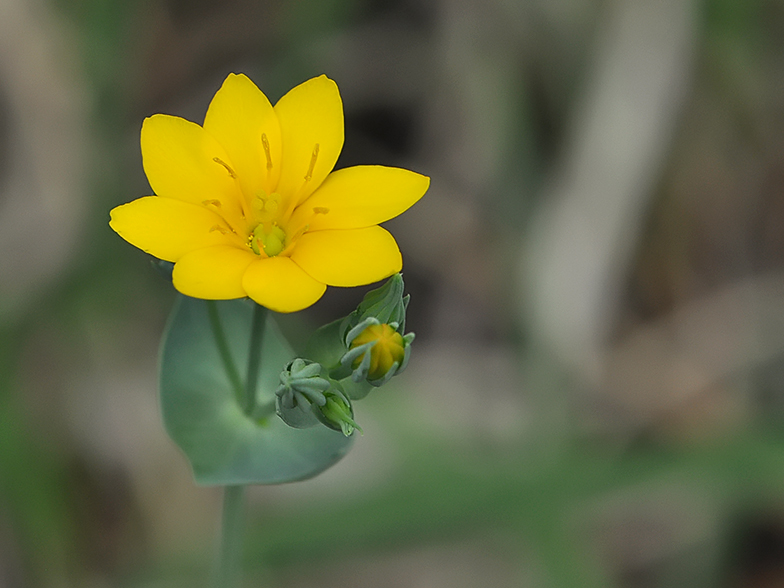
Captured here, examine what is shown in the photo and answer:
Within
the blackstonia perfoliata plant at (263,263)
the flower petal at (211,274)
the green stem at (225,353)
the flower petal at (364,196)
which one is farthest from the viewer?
the green stem at (225,353)

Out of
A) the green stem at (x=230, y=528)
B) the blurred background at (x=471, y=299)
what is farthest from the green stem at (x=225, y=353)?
the blurred background at (x=471, y=299)

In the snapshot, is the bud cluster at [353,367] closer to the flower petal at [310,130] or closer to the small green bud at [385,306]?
the small green bud at [385,306]

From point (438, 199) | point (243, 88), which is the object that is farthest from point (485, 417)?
point (243, 88)

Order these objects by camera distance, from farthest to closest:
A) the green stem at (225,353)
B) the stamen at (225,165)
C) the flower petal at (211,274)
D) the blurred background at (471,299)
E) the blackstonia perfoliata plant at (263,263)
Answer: the blurred background at (471,299) → the green stem at (225,353) → the stamen at (225,165) → the blackstonia perfoliata plant at (263,263) → the flower petal at (211,274)

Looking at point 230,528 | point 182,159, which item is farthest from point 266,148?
point 230,528

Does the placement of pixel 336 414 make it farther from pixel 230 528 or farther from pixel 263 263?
pixel 230 528

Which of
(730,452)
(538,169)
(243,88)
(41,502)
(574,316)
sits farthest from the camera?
(538,169)

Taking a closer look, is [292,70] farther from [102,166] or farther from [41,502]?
[41,502]

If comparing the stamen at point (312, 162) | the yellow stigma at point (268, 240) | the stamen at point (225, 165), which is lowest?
the yellow stigma at point (268, 240)
